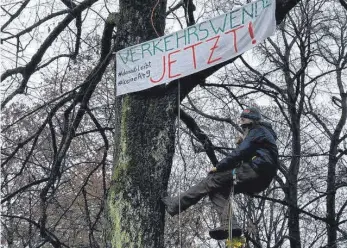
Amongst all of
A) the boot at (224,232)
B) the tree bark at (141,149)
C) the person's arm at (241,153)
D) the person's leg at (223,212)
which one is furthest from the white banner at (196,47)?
the boot at (224,232)

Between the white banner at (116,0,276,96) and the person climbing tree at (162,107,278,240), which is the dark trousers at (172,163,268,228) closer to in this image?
the person climbing tree at (162,107,278,240)

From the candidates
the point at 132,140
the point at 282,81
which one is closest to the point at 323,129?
the point at 282,81

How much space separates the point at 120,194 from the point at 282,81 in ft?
35.0

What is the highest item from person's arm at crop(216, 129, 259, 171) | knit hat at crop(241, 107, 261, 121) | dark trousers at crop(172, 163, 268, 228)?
knit hat at crop(241, 107, 261, 121)

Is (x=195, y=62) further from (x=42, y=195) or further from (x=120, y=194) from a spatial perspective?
(x=42, y=195)

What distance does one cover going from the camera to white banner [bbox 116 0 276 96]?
15.9ft

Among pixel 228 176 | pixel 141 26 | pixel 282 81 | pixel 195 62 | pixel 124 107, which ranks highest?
pixel 282 81

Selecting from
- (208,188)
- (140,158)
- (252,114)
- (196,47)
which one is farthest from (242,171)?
(196,47)

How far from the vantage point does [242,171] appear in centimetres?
493

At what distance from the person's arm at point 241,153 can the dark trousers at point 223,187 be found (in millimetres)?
90

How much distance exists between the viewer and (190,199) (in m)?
5.09

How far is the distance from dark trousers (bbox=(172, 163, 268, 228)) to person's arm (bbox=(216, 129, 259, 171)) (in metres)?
0.09

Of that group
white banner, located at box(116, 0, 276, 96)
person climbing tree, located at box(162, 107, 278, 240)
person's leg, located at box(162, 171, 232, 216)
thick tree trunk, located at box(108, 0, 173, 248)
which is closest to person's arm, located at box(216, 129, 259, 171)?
person climbing tree, located at box(162, 107, 278, 240)

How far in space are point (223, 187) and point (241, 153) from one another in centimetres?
40
